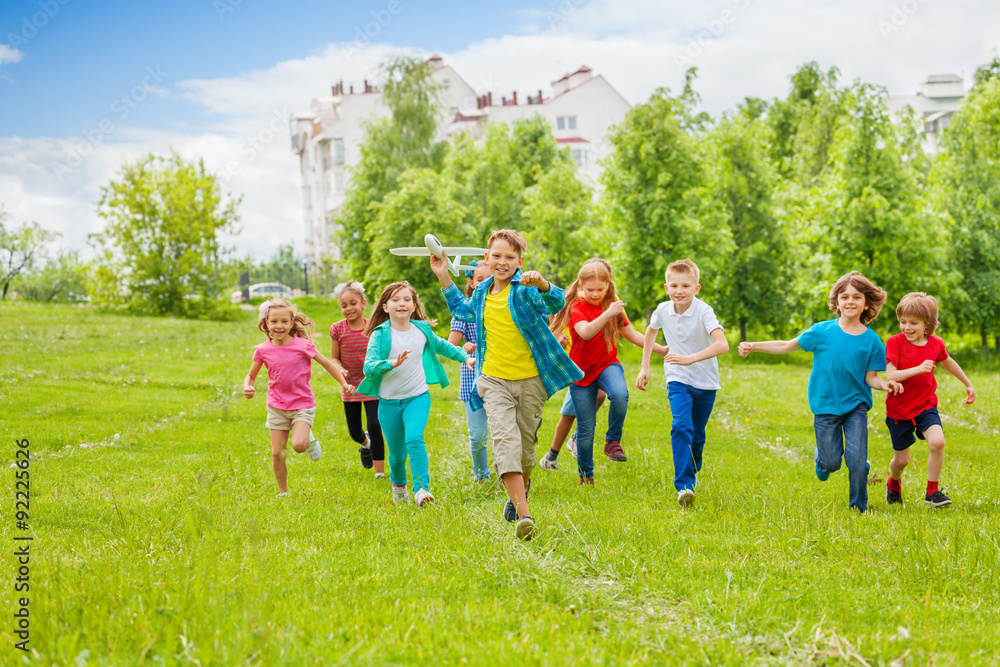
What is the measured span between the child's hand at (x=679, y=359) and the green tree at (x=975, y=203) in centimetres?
2455

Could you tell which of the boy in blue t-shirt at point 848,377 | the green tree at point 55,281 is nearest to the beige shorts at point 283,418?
the boy in blue t-shirt at point 848,377

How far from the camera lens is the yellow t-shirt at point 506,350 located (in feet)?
20.0

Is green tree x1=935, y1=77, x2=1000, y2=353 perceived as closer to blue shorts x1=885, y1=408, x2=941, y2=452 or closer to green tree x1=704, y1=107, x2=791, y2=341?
green tree x1=704, y1=107, x2=791, y2=341

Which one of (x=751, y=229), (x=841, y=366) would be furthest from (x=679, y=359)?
(x=751, y=229)

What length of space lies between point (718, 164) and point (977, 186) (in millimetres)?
9680

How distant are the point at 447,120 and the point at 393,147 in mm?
34702

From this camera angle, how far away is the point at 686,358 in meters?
6.92

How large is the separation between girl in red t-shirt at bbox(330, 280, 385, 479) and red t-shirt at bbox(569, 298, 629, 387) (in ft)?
6.94

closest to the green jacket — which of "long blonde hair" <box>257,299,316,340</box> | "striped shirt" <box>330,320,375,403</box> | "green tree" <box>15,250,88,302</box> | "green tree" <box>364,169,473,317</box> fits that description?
"long blonde hair" <box>257,299,316,340</box>

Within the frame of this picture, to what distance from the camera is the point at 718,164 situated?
90.7 feet

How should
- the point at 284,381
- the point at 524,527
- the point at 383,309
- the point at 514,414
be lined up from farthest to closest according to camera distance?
the point at 284,381
the point at 383,309
the point at 514,414
the point at 524,527

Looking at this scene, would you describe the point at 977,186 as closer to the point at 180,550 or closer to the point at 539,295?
the point at 539,295

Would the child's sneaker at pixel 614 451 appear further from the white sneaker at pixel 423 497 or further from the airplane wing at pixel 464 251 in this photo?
the airplane wing at pixel 464 251

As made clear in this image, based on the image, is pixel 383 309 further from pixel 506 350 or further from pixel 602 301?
pixel 602 301
